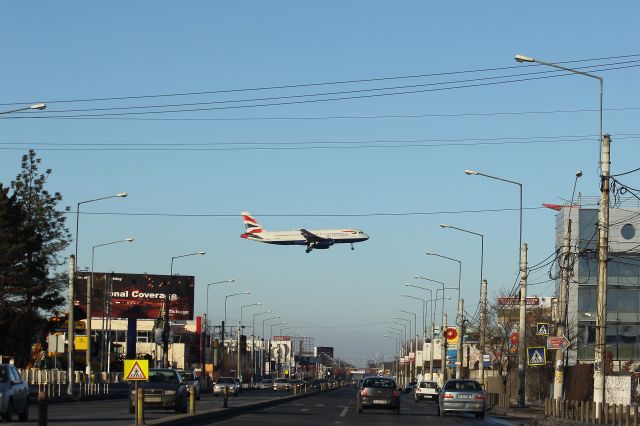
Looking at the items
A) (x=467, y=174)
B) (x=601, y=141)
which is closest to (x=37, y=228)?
(x=467, y=174)

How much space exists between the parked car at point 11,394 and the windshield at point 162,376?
1004 centimetres

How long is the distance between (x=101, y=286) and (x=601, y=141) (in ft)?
336

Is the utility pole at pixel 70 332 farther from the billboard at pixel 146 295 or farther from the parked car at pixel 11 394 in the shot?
the billboard at pixel 146 295

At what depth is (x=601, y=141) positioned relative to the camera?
36188 mm

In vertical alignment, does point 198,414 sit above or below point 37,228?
below

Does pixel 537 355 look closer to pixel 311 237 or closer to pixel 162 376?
pixel 162 376

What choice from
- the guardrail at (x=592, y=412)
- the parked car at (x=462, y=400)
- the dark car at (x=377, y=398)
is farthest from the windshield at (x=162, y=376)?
the guardrail at (x=592, y=412)

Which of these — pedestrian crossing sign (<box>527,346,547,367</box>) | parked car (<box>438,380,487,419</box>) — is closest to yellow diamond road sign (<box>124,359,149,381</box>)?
parked car (<box>438,380,487,419</box>)

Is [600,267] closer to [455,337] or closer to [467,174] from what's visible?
[467,174]

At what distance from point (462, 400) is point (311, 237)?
78.4 m

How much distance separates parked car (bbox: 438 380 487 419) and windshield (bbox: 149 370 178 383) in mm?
12143

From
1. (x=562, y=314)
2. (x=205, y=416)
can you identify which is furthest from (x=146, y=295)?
(x=205, y=416)

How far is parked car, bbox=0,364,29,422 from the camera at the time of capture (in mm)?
31281

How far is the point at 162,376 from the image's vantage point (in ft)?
144
